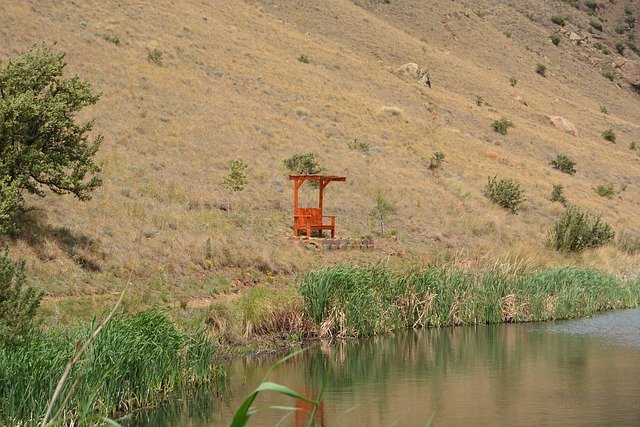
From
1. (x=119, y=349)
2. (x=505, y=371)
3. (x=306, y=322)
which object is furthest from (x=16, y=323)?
(x=505, y=371)

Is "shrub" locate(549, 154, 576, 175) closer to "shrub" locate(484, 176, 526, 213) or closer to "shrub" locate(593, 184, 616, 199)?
"shrub" locate(593, 184, 616, 199)

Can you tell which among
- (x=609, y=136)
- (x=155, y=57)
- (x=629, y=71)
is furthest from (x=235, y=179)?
(x=629, y=71)

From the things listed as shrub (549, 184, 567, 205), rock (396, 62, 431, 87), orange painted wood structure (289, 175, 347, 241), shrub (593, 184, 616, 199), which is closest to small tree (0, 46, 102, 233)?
orange painted wood structure (289, 175, 347, 241)

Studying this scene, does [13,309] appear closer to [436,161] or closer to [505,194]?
[505,194]

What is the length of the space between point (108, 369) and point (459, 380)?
757cm

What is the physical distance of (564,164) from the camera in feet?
202

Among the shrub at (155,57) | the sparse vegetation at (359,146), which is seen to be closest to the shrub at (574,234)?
the sparse vegetation at (359,146)

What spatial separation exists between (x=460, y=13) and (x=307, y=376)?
8558cm

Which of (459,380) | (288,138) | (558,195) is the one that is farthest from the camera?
(558,195)

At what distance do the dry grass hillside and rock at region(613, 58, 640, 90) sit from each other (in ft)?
35.0

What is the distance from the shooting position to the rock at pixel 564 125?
74.8 metres

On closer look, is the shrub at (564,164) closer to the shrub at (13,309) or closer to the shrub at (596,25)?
the shrub at (13,309)

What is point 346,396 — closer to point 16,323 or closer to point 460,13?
point 16,323

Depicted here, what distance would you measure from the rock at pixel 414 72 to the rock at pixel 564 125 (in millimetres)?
11032
